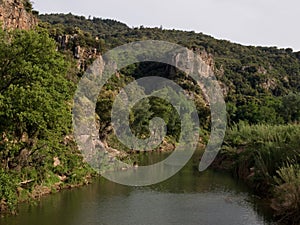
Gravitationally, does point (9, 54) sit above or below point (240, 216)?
above

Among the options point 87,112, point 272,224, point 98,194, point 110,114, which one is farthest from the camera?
point 110,114

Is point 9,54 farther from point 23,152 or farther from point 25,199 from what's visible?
point 25,199

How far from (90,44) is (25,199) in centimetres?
5656

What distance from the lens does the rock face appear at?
42.2 meters

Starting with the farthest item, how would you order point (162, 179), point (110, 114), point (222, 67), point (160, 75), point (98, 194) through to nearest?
point (222, 67) < point (160, 75) < point (110, 114) < point (162, 179) < point (98, 194)

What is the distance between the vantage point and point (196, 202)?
2664 cm

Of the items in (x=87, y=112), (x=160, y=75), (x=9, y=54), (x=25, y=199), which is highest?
(x=160, y=75)

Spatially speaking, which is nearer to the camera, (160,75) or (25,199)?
(25,199)

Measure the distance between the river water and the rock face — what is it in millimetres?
19830

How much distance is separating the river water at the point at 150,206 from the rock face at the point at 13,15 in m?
19.8

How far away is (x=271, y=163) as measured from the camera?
2912 centimetres

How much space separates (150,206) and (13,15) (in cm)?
2767

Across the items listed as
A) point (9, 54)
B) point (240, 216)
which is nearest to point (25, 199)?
point (9, 54)

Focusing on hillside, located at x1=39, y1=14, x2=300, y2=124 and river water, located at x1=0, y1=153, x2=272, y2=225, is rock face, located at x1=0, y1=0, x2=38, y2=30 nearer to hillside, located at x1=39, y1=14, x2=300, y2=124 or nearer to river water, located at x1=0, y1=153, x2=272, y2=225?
river water, located at x1=0, y1=153, x2=272, y2=225
